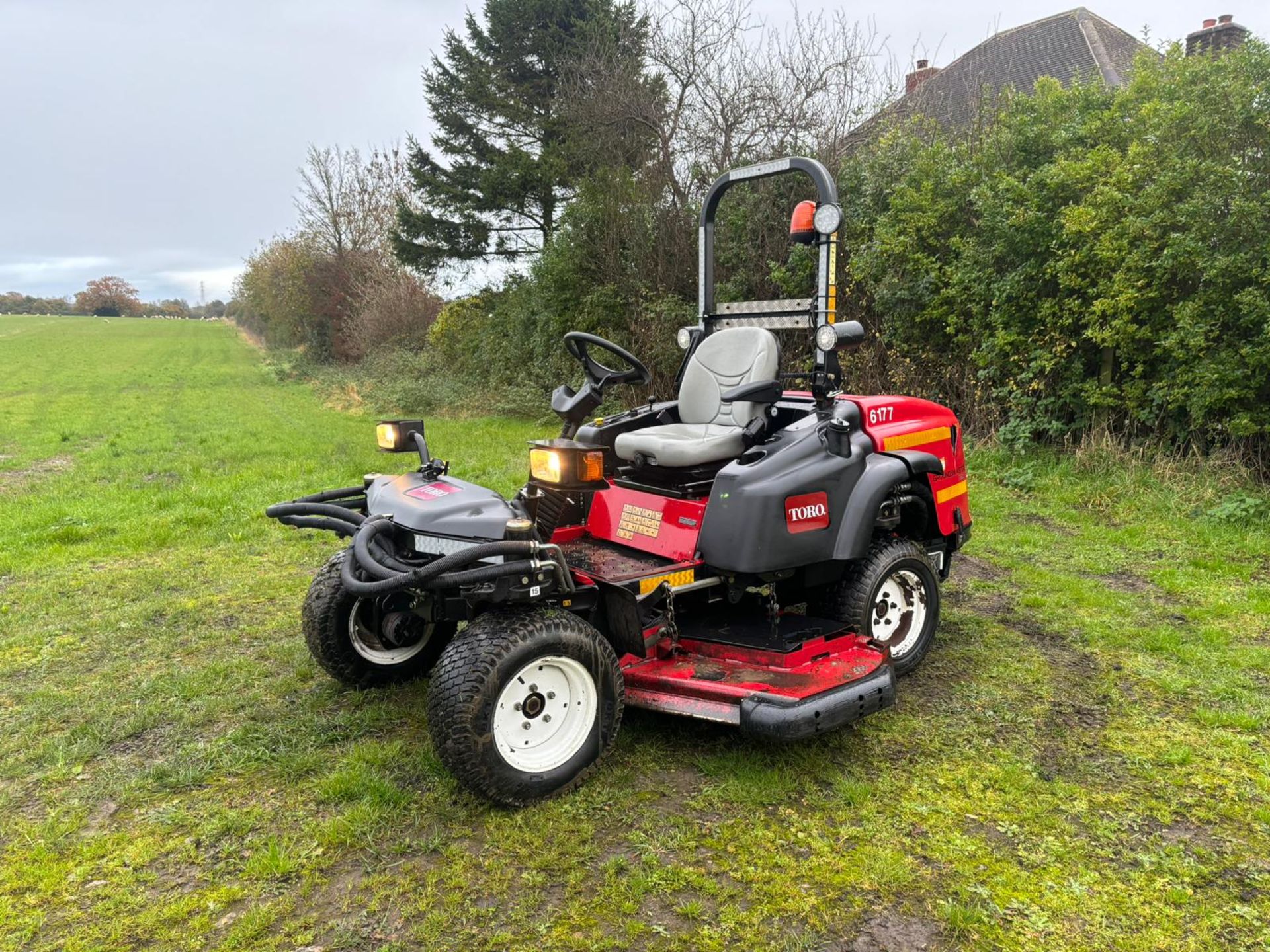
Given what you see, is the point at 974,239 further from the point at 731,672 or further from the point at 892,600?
the point at 731,672

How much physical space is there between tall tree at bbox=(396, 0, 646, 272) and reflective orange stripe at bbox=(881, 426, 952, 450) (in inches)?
528

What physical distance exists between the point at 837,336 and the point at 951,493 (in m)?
1.24

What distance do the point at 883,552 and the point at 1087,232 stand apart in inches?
188

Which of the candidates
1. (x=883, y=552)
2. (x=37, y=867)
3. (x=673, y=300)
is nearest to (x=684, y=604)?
(x=883, y=552)

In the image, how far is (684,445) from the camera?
3811 millimetres

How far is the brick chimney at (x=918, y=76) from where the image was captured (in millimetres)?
11352

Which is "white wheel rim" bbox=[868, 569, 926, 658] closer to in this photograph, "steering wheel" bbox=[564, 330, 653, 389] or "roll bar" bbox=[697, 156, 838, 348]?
"roll bar" bbox=[697, 156, 838, 348]

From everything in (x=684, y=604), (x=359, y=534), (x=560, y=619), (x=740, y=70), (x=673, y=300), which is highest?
(x=740, y=70)

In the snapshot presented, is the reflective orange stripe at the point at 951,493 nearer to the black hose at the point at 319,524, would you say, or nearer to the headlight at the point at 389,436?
the headlight at the point at 389,436

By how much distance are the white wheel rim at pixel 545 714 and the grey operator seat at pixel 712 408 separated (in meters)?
1.20

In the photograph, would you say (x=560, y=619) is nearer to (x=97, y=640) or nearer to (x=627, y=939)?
(x=627, y=939)

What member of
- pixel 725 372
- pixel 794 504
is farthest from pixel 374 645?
pixel 725 372

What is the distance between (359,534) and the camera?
300 centimetres

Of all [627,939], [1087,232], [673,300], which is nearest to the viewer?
[627,939]
